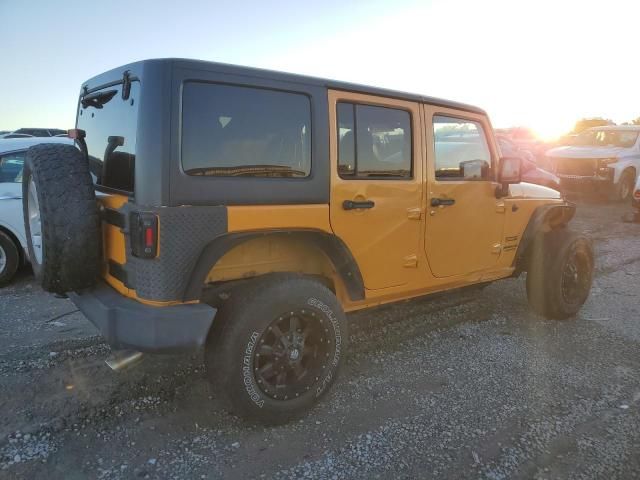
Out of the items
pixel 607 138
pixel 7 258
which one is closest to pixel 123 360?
pixel 7 258

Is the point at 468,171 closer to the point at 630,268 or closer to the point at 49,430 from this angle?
the point at 49,430

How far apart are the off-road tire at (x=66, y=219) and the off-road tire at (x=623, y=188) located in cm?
1363

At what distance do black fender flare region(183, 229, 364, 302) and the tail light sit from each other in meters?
0.24

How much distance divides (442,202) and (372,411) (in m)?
1.58

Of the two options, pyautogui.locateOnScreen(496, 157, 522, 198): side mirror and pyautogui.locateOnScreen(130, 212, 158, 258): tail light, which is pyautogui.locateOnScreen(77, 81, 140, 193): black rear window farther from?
pyautogui.locateOnScreen(496, 157, 522, 198): side mirror

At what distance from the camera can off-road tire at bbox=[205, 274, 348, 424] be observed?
8.79 feet

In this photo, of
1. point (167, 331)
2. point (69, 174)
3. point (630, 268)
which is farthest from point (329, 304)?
point (630, 268)

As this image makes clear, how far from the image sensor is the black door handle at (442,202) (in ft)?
12.1

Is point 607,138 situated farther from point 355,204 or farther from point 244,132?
point 244,132

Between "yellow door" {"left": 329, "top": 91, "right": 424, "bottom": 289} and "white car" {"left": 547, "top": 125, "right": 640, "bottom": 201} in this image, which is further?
"white car" {"left": 547, "top": 125, "right": 640, "bottom": 201}

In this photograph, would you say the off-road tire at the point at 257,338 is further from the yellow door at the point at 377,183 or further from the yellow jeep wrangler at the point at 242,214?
the yellow door at the point at 377,183

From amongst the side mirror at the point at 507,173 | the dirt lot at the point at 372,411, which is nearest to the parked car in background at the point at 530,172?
the dirt lot at the point at 372,411

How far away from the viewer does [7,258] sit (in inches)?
219

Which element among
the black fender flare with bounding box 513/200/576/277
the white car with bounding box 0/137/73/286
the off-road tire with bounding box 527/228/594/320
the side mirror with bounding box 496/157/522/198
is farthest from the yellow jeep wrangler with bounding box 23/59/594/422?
the white car with bounding box 0/137/73/286
